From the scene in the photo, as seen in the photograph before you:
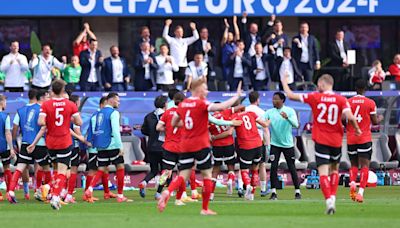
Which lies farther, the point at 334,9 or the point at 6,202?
the point at 334,9

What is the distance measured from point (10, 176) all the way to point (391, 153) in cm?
1106

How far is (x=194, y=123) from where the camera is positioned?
71.5ft

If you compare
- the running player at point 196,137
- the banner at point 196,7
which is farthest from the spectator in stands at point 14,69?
the running player at point 196,137

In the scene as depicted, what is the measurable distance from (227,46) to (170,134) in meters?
12.2

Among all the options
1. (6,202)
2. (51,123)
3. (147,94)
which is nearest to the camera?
(51,123)

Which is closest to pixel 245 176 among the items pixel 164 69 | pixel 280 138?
pixel 280 138

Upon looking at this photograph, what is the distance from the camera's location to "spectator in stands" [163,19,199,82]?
120ft

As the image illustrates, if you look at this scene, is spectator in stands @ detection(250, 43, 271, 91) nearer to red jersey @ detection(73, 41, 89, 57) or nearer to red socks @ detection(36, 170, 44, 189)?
red jersey @ detection(73, 41, 89, 57)

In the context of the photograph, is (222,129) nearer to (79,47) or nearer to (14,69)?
(14,69)

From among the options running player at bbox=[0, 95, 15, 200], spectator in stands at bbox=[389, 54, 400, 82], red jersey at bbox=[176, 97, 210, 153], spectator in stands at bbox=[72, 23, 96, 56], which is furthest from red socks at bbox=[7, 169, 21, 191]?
spectator in stands at bbox=[389, 54, 400, 82]

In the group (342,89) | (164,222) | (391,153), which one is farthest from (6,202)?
(342,89)

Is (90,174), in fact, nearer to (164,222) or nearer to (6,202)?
(6,202)

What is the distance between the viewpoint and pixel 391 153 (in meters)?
34.6

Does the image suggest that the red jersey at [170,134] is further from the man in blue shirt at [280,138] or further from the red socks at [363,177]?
the red socks at [363,177]
